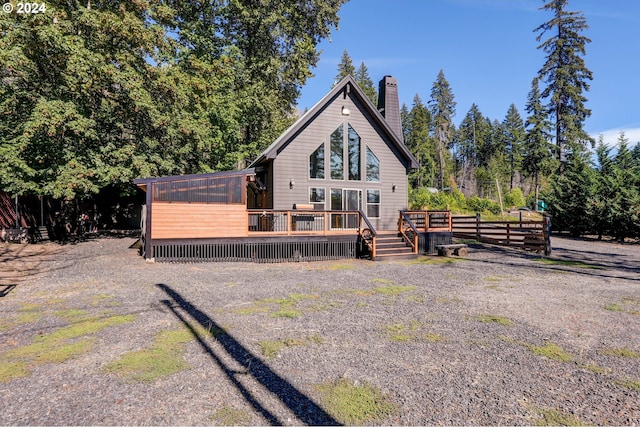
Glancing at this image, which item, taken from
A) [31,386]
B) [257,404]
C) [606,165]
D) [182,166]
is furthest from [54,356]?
[606,165]

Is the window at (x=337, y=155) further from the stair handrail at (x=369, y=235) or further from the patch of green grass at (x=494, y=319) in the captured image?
the patch of green grass at (x=494, y=319)

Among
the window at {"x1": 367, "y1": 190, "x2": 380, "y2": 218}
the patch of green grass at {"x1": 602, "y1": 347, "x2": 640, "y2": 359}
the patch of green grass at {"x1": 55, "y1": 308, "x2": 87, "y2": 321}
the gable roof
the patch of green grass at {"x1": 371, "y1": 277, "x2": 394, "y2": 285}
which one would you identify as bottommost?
the patch of green grass at {"x1": 371, "y1": 277, "x2": 394, "y2": 285}

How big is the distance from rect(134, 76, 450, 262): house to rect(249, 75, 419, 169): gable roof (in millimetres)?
45

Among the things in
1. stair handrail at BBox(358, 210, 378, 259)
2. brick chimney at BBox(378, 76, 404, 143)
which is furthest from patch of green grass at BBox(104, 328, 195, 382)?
brick chimney at BBox(378, 76, 404, 143)

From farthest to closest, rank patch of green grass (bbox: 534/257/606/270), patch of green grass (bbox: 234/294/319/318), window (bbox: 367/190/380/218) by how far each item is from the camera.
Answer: window (bbox: 367/190/380/218) → patch of green grass (bbox: 534/257/606/270) → patch of green grass (bbox: 234/294/319/318)

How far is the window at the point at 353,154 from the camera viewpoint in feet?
50.9

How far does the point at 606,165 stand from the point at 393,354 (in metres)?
25.5

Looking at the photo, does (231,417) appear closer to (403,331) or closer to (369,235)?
(403,331)

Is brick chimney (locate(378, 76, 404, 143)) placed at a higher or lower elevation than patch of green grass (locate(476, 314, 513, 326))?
higher

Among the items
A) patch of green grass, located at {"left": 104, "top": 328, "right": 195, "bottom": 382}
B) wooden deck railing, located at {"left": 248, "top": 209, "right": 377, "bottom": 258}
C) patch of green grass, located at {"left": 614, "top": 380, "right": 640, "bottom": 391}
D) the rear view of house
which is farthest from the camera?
wooden deck railing, located at {"left": 248, "top": 209, "right": 377, "bottom": 258}

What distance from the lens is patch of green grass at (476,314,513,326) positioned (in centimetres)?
532

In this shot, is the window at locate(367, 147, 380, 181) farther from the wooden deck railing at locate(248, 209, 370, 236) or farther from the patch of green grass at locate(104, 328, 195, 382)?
the patch of green grass at locate(104, 328, 195, 382)

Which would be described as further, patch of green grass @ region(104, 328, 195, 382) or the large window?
the large window

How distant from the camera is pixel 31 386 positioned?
3.30 meters
